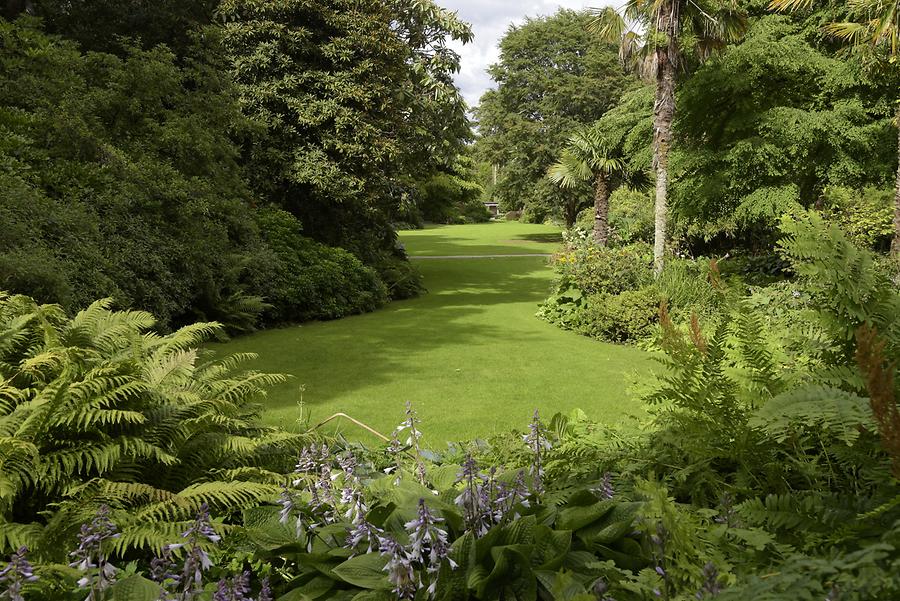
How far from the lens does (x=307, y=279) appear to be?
12695 mm

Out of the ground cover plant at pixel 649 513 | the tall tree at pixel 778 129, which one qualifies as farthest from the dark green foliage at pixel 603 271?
the ground cover plant at pixel 649 513

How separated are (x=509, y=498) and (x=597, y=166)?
54.7ft

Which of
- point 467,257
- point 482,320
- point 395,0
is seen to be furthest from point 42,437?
point 467,257

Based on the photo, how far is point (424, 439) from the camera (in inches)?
225

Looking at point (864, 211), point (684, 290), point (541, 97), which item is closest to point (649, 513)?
point (684, 290)

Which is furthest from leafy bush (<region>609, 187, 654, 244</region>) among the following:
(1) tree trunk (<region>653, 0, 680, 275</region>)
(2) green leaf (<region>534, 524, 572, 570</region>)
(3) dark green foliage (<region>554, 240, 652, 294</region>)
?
(2) green leaf (<region>534, 524, 572, 570</region>)

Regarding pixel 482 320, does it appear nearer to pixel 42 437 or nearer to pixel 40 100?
pixel 40 100

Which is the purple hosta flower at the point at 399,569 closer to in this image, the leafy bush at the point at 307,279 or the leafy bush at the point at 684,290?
the leafy bush at the point at 684,290

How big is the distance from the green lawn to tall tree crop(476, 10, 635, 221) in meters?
24.6

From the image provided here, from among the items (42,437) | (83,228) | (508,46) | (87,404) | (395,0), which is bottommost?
(42,437)

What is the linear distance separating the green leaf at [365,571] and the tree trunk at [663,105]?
36.2 feet

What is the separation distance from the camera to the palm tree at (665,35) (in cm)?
1234

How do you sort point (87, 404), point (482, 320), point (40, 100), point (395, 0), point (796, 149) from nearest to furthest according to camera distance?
point (87, 404) → point (40, 100) → point (482, 320) → point (796, 149) → point (395, 0)

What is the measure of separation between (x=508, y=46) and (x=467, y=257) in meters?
20.0
